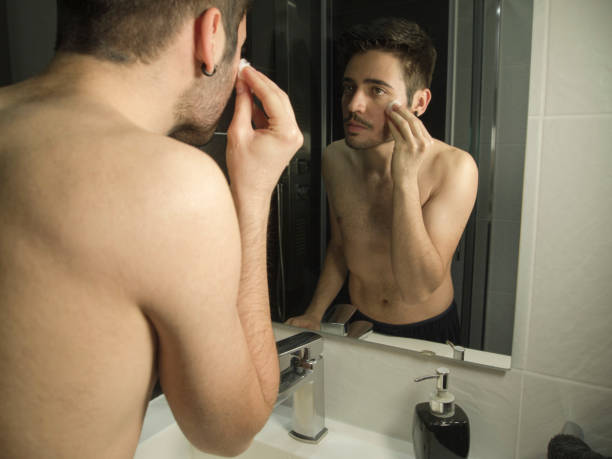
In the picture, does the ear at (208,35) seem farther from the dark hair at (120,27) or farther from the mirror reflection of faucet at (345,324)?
the mirror reflection of faucet at (345,324)

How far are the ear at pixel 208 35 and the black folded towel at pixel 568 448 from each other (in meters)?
Answer: 0.72

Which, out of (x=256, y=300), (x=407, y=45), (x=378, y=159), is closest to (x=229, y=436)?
(x=256, y=300)

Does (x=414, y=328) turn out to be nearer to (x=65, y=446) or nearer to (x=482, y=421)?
(x=482, y=421)

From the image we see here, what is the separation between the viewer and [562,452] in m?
0.68

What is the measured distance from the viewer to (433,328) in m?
0.81

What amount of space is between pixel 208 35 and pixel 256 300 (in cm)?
33

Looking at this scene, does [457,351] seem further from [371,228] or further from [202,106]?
[202,106]

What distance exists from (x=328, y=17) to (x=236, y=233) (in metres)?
0.55

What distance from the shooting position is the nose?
0.81m

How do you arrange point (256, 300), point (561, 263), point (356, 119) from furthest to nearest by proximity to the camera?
point (356, 119) < point (561, 263) < point (256, 300)

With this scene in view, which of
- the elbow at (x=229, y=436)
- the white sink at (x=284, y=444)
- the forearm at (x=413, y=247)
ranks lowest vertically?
the white sink at (x=284, y=444)

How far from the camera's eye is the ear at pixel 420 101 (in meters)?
0.75

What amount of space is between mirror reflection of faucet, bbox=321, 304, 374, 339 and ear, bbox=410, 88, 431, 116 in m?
0.37

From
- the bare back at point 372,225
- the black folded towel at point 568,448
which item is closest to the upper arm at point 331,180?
the bare back at point 372,225
